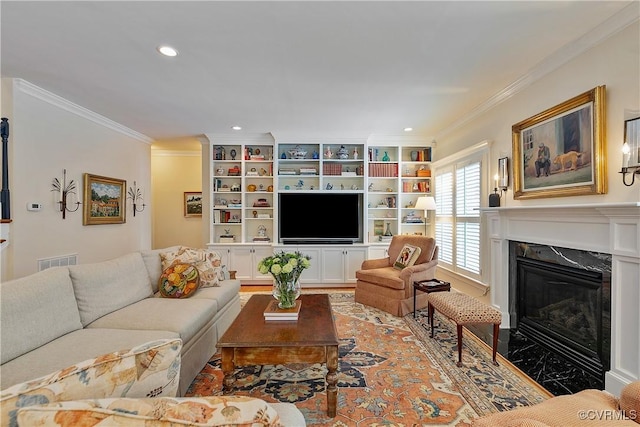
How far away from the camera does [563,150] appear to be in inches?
99.7

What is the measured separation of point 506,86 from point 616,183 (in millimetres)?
1574

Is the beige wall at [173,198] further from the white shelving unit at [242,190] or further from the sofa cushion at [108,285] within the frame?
the sofa cushion at [108,285]

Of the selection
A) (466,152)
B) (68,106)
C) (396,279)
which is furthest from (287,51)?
(68,106)

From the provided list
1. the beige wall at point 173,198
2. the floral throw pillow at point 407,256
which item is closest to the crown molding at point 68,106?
the beige wall at point 173,198

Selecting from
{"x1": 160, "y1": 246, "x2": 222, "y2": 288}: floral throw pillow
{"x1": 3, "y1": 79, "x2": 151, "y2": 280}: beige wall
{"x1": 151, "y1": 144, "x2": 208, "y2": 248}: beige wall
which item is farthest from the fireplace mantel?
{"x1": 151, "y1": 144, "x2": 208, "y2": 248}: beige wall

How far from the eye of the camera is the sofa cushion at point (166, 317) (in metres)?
2.09

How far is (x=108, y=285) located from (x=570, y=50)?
4.24 m

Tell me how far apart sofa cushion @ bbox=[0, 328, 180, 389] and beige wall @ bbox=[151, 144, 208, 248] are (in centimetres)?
461

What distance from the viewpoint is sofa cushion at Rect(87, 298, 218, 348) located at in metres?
2.09

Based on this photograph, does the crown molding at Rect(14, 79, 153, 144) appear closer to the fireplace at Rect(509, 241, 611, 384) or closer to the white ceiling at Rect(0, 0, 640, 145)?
the white ceiling at Rect(0, 0, 640, 145)

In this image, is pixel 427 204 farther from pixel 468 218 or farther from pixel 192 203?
pixel 192 203

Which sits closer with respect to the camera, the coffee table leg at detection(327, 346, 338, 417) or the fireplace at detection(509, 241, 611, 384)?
the coffee table leg at detection(327, 346, 338, 417)

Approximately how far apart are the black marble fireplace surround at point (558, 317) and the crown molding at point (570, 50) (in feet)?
5.32

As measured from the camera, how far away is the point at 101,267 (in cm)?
234
